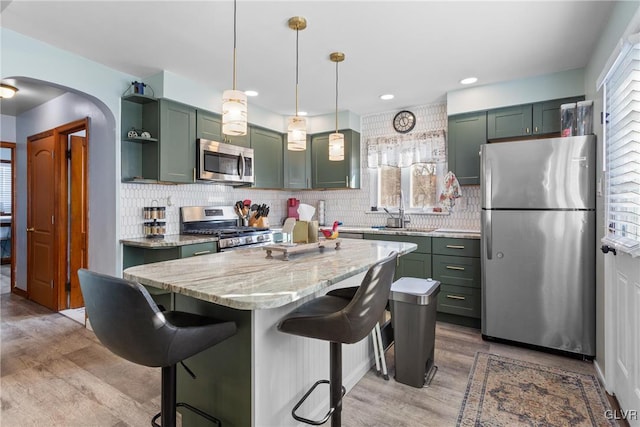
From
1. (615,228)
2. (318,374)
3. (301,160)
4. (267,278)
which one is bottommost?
(318,374)

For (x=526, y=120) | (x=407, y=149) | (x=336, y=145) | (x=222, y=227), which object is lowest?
(x=222, y=227)

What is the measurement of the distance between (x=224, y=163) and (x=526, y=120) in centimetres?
317

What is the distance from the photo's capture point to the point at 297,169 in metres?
4.70

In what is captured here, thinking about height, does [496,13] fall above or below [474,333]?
above

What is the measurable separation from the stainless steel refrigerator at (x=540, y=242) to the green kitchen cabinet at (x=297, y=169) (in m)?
2.42

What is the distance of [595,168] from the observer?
252cm

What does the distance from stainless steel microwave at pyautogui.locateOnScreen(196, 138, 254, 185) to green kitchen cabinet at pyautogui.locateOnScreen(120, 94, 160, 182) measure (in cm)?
44

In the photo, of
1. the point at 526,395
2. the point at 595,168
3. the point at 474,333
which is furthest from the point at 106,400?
the point at 595,168

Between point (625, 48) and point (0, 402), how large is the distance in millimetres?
4201

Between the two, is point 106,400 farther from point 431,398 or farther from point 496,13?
point 496,13

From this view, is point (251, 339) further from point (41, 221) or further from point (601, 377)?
point (41, 221)

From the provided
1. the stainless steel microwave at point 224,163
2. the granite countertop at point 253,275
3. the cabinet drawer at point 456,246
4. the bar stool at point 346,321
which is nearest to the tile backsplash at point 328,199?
the stainless steel microwave at point 224,163

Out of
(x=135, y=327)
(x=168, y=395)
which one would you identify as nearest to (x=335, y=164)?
(x=168, y=395)

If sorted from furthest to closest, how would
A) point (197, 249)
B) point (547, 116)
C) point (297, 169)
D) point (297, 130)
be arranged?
1. point (297, 169)
2. point (547, 116)
3. point (197, 249)
4. point (297, 130)
